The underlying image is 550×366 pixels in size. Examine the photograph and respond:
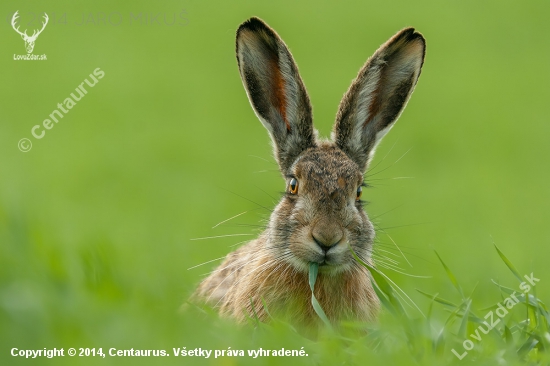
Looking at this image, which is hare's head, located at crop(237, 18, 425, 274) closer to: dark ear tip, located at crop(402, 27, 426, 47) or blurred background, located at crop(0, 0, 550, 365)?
dark ear tip, located at crop(402, 27, 426, 47)

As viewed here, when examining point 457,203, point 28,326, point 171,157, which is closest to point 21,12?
point 171,157

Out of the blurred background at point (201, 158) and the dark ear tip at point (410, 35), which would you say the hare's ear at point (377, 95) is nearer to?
the dark ear tip at point (410, 35)

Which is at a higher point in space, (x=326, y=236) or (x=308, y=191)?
(x=308, y=191)

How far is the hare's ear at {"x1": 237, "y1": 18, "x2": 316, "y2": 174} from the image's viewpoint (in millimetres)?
7883

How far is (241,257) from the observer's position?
8133 mm

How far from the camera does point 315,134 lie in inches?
318

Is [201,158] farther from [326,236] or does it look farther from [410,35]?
[326,236]

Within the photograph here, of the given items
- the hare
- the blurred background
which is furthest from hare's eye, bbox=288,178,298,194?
the blurred background

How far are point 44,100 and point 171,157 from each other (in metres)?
3.62

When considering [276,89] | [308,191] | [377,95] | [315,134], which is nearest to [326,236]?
[308,191]

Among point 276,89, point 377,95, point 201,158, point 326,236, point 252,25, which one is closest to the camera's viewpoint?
point 326,236

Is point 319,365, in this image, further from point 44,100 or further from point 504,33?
point 504,33

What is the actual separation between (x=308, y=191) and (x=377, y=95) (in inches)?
67.6

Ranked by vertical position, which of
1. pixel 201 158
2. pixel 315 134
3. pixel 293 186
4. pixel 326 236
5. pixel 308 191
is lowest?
pixel 326 236
